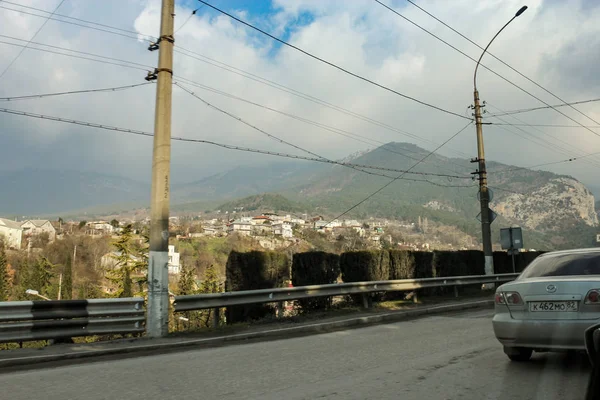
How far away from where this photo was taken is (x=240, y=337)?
995 centimetres

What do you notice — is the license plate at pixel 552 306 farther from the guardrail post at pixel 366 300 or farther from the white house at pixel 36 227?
the white house at pixel 36 227

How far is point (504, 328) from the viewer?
6203 mm

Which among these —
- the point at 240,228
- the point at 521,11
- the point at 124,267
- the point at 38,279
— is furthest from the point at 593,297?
the point at 240,228

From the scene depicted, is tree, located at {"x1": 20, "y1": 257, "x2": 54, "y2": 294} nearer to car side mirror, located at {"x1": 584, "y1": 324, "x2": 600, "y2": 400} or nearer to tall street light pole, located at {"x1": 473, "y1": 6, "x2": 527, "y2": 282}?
tall street light pole, located at {"x1": 473, "y1": 6, "x2": 527, "y2": 282}

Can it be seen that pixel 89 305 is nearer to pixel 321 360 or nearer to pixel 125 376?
pixel 125 376

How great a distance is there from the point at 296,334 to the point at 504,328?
5.36 meters

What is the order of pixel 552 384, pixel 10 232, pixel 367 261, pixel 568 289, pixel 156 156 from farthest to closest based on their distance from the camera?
pixel 10 232 < pixel 367 261 < pixel 156 156 < pixel 568 289 < pixel 552 384

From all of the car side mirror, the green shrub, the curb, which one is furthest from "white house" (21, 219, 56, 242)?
the car side mirror

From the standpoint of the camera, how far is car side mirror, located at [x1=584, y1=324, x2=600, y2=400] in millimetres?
1757

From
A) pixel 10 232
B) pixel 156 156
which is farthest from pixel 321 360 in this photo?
pixel 10 232

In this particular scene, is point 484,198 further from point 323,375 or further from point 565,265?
point 323,375

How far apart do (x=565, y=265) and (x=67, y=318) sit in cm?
845

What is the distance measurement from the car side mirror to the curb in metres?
7.83

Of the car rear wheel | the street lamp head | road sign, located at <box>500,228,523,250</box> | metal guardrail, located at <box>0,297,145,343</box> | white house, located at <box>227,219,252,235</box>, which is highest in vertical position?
white house, located at <box>227,219,252,235</box>
